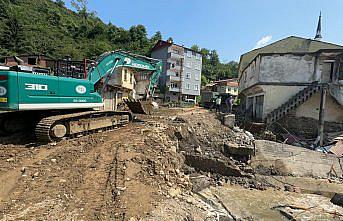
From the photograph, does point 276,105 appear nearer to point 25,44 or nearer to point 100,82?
point 100,82

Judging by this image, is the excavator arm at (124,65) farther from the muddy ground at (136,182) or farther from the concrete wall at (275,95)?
the concrete wall at (275,95)

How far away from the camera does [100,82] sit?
9.86m

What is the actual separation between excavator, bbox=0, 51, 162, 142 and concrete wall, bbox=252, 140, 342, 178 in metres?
6.33

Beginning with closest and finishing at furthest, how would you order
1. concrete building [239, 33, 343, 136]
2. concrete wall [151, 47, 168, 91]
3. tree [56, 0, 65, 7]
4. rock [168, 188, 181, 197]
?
1. rock [168, 188, 181, 197]
2. concrete building [239, 33, 343, 136]
3. concrete wall [151, 47, 168, 91]
4. tree [56, 0, 65, 7]

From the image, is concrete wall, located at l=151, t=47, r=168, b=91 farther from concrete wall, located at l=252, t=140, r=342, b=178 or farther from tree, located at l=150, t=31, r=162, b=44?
concrete wall, located at l=252, t=140, r=342, b=178

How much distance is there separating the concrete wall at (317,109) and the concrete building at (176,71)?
28.0 metres

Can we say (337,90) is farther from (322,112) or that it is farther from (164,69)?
(164,69)

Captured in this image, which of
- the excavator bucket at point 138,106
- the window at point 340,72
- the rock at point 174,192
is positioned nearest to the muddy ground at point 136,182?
the rock at point 174,192

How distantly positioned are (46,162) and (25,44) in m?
52.0

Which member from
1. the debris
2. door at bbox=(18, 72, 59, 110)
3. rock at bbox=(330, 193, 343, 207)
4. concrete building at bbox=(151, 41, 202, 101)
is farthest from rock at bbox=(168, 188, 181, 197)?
concrete building at bbox=(151, 41, 202, 101)

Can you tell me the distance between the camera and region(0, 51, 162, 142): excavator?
246 inches

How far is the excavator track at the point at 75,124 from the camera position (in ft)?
21.7

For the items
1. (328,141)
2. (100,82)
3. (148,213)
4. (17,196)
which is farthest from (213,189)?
(328,141)

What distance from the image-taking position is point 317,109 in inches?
655
